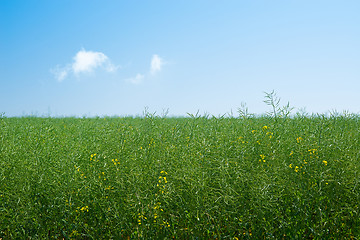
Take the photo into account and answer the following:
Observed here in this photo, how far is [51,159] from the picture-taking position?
5.06 m

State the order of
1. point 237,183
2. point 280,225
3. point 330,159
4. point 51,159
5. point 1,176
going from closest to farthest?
point 280,225 → point 237,183 → point 330,159 → point 1,176 → point 51,159

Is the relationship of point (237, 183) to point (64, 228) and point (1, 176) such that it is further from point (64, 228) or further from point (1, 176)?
point (1, 176)

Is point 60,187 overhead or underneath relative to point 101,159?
underneath

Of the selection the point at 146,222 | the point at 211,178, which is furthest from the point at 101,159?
the point at 211,178

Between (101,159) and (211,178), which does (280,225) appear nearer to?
(211,178)

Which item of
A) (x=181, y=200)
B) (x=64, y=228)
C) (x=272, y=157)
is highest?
(x=272, y=157)

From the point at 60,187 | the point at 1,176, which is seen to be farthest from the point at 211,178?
the point at 1,176

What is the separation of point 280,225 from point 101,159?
2701 millimetres

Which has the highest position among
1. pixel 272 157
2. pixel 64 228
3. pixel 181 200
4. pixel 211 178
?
pixel 272 157

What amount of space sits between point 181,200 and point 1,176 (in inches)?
109

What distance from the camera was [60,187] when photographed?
13.3ft

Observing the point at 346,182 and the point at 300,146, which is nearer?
the point at 346,182

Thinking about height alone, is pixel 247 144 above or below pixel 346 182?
above

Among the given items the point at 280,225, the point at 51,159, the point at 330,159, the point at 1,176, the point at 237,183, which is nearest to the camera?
the point at 280,225
